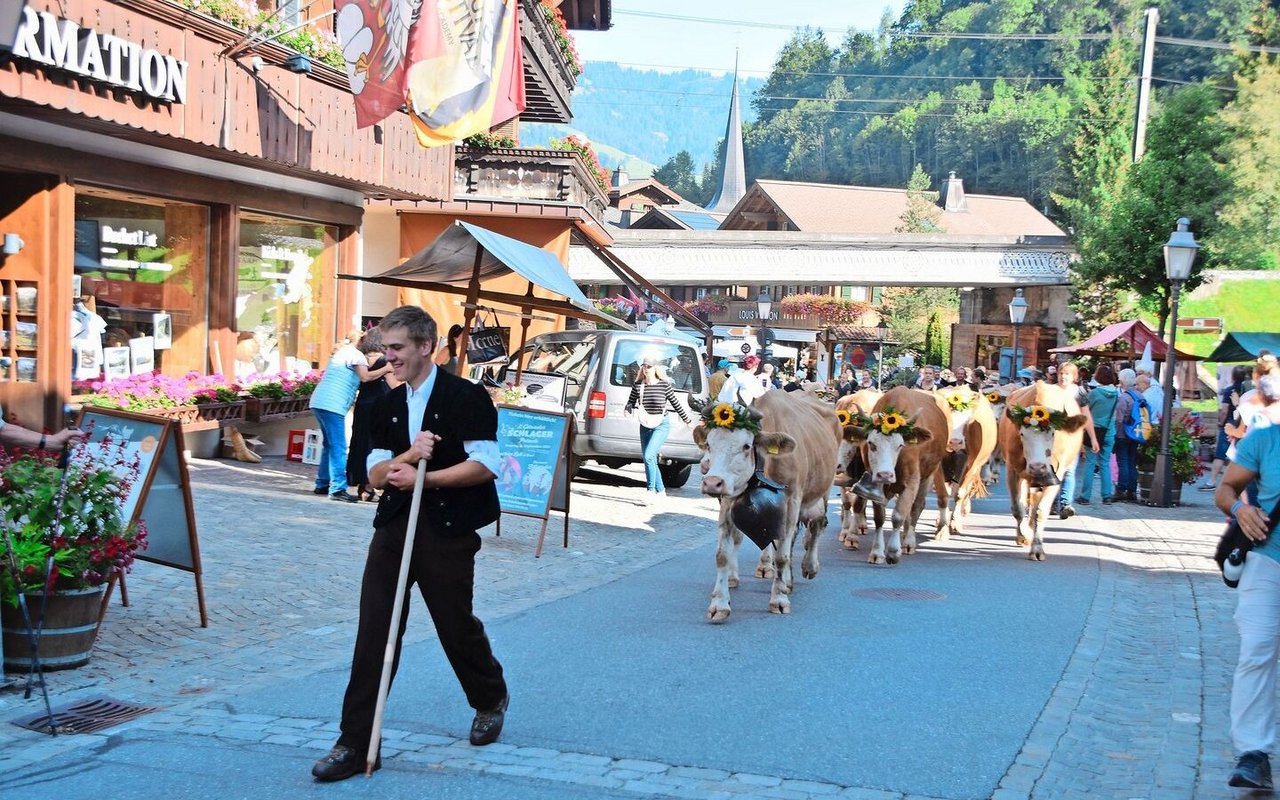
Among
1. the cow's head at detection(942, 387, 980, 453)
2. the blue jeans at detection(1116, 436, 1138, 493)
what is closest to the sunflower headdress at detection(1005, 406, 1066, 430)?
the cow's head at detection(942, 387, 980, 453)

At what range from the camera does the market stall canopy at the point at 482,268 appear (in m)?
13.7

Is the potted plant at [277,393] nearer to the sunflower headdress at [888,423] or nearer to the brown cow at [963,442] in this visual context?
the sunflower headdress at [888,423]

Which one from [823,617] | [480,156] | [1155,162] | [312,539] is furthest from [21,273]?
[1155,162]

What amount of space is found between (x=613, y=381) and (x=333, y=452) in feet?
14.4

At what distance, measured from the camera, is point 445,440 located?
5805 mm

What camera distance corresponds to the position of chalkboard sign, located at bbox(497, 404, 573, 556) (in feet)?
40.2

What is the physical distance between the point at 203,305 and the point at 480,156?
29.7 ft

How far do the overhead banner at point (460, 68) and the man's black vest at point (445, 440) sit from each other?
1140 centimetres

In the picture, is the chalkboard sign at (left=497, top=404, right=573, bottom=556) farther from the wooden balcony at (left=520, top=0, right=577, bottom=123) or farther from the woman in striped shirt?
the wooden balcony at (left=520, top=0, right=577, bottom=123)

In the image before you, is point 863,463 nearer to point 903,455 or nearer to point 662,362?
point 903,455

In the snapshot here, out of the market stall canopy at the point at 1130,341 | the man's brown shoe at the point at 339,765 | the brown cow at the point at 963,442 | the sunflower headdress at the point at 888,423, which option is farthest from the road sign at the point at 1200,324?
the man's brown shoe at the point at 339,765

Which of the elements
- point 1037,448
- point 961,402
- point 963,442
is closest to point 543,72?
point 961,402

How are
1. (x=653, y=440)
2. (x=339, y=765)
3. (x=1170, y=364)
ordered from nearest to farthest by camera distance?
(x=339, y=765)
(x=653, y=440)
(x=1170, y=364)

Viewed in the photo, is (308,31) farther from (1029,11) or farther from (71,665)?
(1029,11)
